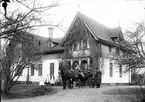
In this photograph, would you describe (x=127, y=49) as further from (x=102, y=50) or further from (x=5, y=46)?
(x=102, y=50)

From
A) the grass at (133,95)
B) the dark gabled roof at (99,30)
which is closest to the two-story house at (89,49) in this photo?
the dark gabled roof at (99,30)

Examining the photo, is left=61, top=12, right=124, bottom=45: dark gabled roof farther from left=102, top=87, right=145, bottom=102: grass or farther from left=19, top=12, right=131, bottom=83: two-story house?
left=102, top=87, right=145, bottom=102: grass

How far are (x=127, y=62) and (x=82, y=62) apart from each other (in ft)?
51.6

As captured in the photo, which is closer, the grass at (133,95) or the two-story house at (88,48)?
the grass at (133,95)

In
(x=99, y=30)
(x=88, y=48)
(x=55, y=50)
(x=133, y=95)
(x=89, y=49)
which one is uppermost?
(x=99, y=30)

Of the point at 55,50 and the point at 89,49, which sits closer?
the point at 89,49

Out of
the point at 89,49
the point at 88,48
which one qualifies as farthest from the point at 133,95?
the point at 88,48

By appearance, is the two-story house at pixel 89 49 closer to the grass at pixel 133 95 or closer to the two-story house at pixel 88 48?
the two-story house at pixel 88 48

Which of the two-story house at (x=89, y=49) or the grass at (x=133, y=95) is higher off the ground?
the two-story house at (x=89, y=49)

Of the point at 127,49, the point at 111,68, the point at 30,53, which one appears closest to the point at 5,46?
the point at 30,53

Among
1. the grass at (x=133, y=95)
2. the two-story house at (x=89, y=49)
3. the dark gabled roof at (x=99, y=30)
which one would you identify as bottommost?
the grass at (x=133, y=95)

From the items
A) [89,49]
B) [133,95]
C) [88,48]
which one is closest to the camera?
[133,95]

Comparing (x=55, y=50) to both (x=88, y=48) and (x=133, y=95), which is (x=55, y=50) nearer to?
(x=88, y=48)

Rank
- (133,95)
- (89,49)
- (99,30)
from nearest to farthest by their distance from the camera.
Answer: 1. (133,95)
2. (89,49)
3. (99,30)
